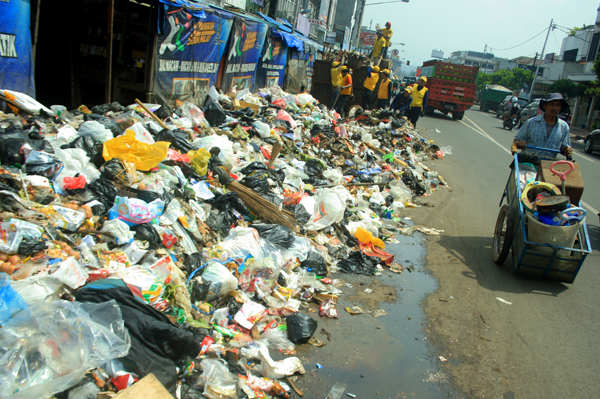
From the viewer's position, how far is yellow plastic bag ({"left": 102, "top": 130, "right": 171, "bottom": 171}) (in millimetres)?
4590

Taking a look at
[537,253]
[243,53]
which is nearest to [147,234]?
[537,253]

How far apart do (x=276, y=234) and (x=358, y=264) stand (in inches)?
40.7

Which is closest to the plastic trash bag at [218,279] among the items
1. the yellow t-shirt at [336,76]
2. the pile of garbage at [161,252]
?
the pile of garbage at [161,252]

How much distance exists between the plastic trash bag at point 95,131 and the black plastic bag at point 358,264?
10.7 feet

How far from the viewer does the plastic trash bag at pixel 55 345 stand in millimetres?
2055

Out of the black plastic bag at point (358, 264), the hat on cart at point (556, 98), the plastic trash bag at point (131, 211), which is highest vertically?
the hat on cart at point (556, 98)

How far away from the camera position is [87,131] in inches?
200

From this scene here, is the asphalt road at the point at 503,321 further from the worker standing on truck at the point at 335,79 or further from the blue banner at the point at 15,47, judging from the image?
the worker standing on truck at the point at 335,79

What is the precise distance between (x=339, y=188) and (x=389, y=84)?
9.42 meters

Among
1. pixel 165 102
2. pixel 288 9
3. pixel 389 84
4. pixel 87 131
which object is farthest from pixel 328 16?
pixel 87 131

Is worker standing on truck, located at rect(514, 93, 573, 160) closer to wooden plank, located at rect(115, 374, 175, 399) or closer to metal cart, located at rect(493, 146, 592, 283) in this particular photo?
metal cart, located at rect(493, 146, 592, 283)

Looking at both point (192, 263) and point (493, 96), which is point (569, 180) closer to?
point (192, 263)

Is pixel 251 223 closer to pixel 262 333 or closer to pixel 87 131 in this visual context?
pixel 262 333

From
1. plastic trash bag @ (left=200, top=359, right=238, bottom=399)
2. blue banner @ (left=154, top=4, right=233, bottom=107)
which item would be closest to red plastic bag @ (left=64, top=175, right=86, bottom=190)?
plastic trash bag @ (left=200, top=359, right=238, bottom=399)
